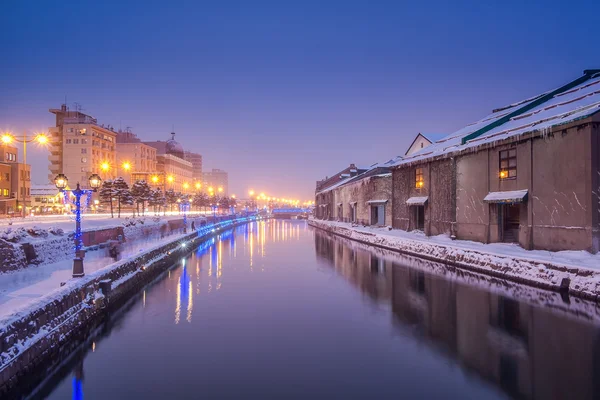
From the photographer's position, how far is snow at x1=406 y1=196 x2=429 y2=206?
31658 millimetres

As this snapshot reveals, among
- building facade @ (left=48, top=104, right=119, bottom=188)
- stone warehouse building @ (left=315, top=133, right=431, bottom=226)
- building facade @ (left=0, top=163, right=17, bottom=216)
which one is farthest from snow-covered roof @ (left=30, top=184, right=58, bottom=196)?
stone warehouse building @ (left=315, top=133, right=431, bottom=226)

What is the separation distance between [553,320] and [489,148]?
1471 cm

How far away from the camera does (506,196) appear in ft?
72.6

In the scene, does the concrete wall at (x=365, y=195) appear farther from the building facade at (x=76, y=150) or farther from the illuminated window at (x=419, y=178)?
the building facade at (x=76, y=150)

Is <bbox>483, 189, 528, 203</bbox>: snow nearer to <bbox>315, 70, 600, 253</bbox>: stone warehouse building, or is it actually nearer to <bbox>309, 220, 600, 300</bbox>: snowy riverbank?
<bbox>315, 70, 600, 253</bbox>: stone warehouse building

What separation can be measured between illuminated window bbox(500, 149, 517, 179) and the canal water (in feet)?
25.5

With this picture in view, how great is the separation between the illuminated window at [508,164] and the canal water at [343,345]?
25.5 ft

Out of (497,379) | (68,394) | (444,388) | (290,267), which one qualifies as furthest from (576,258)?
(68,394)

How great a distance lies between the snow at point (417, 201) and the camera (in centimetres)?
3166

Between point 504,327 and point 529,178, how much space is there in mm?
12279

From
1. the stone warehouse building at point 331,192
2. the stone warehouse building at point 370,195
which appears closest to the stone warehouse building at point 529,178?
the stone warehouse building at point 370,195

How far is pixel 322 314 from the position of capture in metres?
13.5

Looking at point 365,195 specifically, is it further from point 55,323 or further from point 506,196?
point 55,323

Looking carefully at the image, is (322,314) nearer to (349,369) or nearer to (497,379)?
(349,369)
